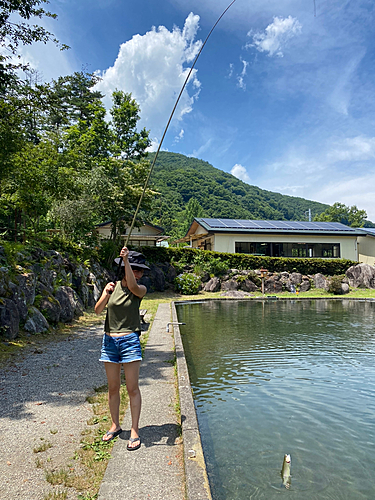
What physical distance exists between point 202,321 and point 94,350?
6.00 meters

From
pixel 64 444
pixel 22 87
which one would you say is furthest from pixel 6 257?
pixel 64 444

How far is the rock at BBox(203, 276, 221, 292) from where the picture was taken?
80.9 feet

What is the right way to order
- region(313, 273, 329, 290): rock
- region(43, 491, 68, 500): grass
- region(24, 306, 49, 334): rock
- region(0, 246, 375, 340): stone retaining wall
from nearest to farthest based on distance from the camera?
region(43, 491, 68, 500): grass < region(0, 246, 375, 340): stone retaining wall < region(24, 306, 49, 334): rock < region(313, 273, 329, 290): rock

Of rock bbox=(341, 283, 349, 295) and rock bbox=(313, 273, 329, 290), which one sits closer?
rock bbox=(341, 283, 349, 295)

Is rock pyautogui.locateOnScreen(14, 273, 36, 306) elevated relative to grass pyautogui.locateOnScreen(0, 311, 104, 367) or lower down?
elevated

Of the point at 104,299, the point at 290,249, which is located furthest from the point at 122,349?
the point at 290,249

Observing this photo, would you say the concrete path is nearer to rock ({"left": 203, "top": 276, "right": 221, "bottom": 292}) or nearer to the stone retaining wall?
the stone retaining wall

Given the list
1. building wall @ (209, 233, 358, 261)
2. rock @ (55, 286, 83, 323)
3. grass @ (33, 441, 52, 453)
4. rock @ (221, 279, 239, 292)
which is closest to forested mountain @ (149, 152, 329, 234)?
building wall @ (209, 233, 358, 261)

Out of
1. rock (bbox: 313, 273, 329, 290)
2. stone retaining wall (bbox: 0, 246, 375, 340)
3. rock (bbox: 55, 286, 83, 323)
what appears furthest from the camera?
rock (bbox: 313, 273, 329, 290)

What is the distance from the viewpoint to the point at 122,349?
337 centimetres

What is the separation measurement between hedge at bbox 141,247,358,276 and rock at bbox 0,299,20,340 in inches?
638

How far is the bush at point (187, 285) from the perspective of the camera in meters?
23.4

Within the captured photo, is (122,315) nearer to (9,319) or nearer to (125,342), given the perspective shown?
(125,342)

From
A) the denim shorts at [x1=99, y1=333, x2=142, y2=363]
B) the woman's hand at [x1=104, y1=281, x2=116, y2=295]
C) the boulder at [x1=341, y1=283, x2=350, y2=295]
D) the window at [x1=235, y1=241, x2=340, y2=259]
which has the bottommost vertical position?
the boulder at [x1=341, y1=283, x2=350, y2=295]
